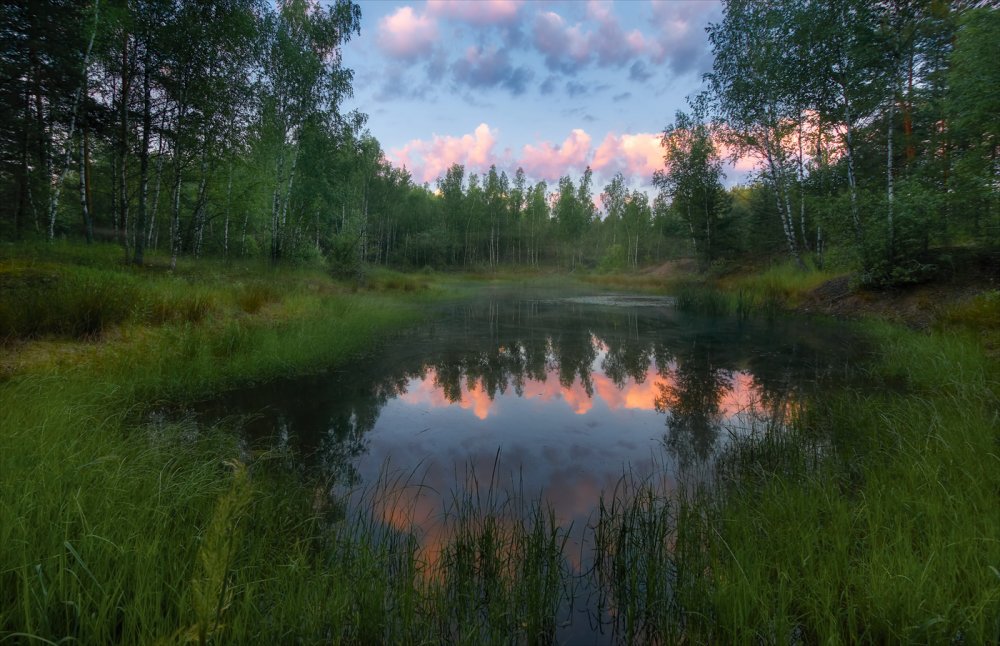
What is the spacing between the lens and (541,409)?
293 inches

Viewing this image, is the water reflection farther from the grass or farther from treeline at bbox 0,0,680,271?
treeline at bbox 0,0,680,271

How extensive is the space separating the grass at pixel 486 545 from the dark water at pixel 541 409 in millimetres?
395

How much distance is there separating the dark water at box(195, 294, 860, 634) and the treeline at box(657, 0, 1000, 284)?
4041 mm

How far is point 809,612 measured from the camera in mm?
2355

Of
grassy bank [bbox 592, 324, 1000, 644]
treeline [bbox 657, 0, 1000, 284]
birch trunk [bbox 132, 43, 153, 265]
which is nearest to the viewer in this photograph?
grassy bank [bbox 592, 324, 1000, 644]

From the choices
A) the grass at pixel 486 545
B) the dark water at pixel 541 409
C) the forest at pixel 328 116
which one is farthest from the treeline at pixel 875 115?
the grass at pixel 486 545

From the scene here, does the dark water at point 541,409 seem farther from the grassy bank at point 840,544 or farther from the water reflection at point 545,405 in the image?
the grassy bank at point 840,544

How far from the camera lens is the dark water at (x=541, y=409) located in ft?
15.9

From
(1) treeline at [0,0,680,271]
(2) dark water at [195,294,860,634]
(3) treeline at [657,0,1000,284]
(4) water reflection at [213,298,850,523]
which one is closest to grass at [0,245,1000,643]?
(2) dark water at [195,294,860,634]

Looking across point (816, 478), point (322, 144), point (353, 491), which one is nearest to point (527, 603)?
point (353, 491)

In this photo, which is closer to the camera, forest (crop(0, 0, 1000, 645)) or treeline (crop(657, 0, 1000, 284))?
forest (crop(0, 0, 1000, 645))

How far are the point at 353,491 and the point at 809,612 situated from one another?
3.78 m

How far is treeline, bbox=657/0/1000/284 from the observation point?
1053 cm

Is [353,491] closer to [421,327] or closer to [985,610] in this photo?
[985,610]
